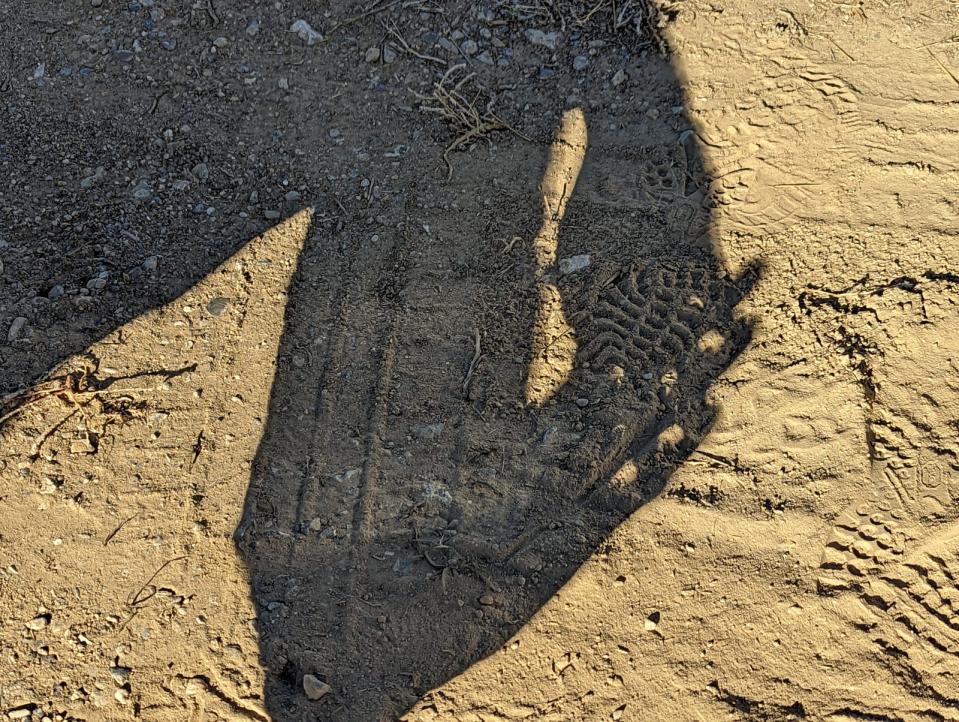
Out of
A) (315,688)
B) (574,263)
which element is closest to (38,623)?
(315,688)

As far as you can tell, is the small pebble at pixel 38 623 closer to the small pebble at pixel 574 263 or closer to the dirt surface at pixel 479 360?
the dirt surface at pixel 479 360

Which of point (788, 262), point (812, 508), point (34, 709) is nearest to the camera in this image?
point (34, 709)

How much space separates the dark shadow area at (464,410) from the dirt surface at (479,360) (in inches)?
0.6

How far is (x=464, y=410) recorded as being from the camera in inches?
123

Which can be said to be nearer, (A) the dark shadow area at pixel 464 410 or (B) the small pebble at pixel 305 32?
(A) the dark shadow area at pixel 464 410

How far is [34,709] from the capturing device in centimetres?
258

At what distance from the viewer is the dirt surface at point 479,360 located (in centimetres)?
261

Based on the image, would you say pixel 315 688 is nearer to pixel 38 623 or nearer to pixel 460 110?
pixel 38 623

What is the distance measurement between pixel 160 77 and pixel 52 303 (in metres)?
1.57

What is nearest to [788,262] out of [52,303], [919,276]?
[919,276]

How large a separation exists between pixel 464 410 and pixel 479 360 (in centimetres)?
25

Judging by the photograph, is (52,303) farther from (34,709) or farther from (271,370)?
(34,709)

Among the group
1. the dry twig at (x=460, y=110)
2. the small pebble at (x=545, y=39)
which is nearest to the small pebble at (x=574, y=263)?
the dry twig at (x=460, y=110)

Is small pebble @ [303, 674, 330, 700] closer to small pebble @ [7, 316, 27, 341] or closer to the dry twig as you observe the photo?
small pebble @ [7, 316, 27, 341]
